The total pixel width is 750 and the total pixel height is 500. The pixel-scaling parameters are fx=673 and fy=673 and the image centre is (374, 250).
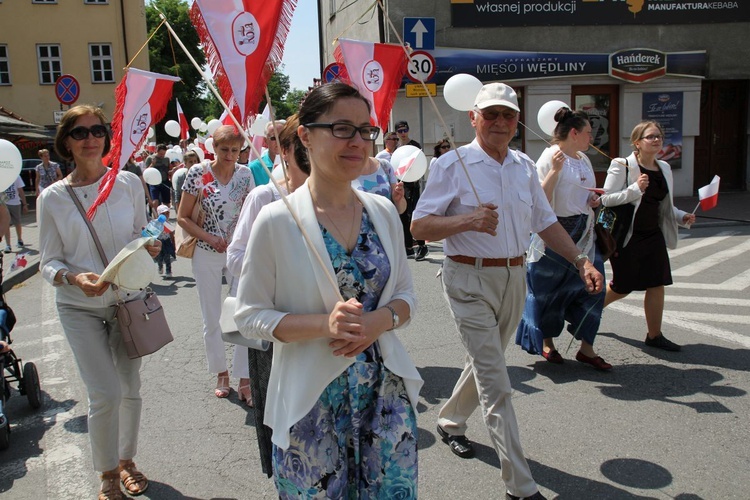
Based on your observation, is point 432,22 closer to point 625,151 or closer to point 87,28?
point 625,151

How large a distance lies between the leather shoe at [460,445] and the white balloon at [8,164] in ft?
10.5

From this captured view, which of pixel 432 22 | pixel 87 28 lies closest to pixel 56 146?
pixel 432 22

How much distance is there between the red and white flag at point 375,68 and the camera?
19.4 feet

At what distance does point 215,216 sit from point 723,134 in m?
17.7

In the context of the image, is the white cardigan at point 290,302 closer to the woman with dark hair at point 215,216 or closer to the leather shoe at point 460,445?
the leather shoe at point 460,445

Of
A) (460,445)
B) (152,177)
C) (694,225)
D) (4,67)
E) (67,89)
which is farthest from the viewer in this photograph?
(4,67)

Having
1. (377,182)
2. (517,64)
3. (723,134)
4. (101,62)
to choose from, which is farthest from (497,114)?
(101,62)

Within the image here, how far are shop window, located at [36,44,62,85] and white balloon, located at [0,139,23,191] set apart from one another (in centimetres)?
3452

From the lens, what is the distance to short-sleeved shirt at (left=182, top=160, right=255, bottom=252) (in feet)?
16.4

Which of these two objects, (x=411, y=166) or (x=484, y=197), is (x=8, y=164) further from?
(x=411, y=166)

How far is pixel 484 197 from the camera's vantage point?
3.64 metres

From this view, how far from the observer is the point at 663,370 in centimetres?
535

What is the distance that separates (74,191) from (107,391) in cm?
105

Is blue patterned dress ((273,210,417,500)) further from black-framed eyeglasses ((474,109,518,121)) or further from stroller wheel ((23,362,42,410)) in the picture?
stroller wheel ((23,362,42,410))
